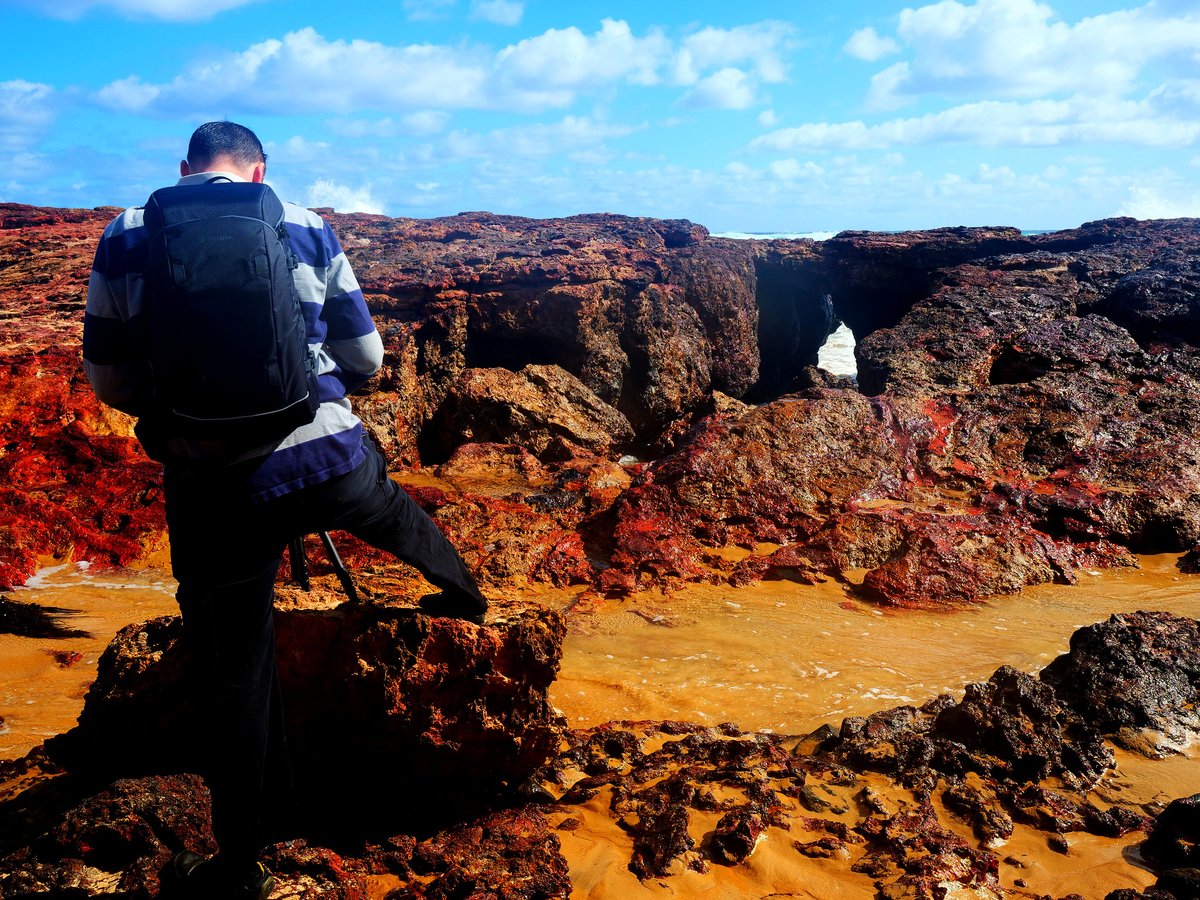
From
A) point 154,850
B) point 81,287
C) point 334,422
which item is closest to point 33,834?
point 154,850

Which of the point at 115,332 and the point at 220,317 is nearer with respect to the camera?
the point at 220,317

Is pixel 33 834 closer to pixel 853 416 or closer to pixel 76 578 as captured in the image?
pixel 76 578

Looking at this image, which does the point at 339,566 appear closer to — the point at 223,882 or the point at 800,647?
the point at 223,882

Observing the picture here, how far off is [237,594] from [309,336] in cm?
71

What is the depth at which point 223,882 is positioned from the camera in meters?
2.17

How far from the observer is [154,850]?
2.40m

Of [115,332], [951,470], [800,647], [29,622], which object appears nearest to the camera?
[115,332]

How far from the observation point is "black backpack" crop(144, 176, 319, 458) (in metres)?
1.76

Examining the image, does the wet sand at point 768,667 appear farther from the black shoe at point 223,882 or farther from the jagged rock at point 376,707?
the black shoe at point 223,882

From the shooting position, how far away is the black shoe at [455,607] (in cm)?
268

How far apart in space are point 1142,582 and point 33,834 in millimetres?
6016

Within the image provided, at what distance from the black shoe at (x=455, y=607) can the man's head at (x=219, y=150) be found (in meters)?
1.44

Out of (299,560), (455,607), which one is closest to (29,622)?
(299,560)

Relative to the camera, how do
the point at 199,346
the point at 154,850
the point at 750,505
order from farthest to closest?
the point at 750,505 < the point at 154,850 < the point at 199,346
